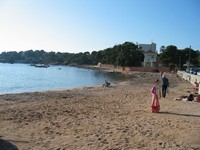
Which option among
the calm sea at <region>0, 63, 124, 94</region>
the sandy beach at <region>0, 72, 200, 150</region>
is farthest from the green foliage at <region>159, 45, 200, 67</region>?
the sandy beach at <region>0, 72, 200, 150</region>

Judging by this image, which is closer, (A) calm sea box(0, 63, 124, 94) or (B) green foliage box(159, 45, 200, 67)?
(A) calm sea box(0, 63, 124, 94)

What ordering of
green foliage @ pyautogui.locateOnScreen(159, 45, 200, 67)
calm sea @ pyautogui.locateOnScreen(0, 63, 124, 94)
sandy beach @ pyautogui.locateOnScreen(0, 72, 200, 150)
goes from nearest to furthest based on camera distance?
1. sandy beach @ pyautogui.locateOnScreen(0, 72, 200, 150)
2. calm sea @ pyautogui.locateOnScreen(0, 63, 124, 94)
3. green foliage @ pyautogui.locateOnScreen(159, 45, 200, 67)

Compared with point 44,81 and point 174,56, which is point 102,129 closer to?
point 44,81

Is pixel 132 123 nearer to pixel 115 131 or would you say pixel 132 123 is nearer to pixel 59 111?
pixel 115 131

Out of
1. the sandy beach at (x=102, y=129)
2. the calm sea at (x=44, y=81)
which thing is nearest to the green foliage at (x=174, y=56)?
the calm sea at (x=44, y=81)

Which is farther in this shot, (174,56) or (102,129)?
(174,56)

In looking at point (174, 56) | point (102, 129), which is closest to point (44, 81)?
point (102, 129)

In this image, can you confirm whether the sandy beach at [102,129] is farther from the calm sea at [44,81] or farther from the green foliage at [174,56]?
the green foliage at [174,56]

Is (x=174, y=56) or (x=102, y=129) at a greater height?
(x=174, y=56)

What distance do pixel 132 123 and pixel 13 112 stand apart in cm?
600

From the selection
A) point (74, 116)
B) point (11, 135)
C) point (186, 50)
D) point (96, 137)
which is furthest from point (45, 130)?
point (186, 50)

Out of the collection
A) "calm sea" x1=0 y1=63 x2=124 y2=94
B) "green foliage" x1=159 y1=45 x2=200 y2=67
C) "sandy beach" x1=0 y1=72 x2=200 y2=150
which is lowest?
"calm sea" x1=0 y1=63 x2=124 y2=94

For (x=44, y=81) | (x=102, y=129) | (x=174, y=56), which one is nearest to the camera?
(x=102, y=129)

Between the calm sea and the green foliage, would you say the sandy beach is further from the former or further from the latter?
the green foliage
